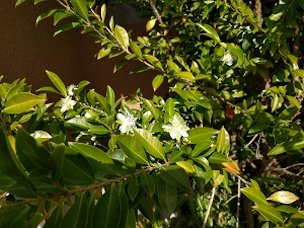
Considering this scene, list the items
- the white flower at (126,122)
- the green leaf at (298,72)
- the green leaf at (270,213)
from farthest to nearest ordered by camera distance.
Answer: the green leaf at (298,72) < the white flower at (126,122) < the green leaf at (270,213)

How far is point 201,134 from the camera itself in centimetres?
107

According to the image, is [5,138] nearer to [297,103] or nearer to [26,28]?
[297,103]

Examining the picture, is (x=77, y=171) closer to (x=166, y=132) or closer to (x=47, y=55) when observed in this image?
(x=166, y=132)

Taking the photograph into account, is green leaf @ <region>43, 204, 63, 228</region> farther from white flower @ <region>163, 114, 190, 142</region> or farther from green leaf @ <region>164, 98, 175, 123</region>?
green leaf @ <region>164, 98, 175, 123</region>

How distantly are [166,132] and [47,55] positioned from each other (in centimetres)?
229

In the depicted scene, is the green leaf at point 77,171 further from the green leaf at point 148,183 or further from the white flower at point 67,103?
the white flower at point 67,103

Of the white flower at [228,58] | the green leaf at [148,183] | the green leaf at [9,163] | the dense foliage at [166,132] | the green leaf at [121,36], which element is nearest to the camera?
the green leaf at [9,163]

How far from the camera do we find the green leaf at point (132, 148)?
831mm

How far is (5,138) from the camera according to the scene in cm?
60

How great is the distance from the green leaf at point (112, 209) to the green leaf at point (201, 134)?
0.34m

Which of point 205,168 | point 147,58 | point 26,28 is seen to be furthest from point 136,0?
point 205,168

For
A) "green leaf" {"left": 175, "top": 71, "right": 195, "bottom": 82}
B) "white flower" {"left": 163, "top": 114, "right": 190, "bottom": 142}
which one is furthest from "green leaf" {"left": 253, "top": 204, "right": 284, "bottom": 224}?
"green leaf" {"left": 175, "top": 71, "right": 195, "bottom": 82}

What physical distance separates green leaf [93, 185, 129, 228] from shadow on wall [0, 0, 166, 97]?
2063 millimetres

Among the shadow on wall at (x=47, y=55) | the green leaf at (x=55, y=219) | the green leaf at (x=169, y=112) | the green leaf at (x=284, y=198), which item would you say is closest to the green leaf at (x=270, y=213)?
the green leaf at (x=284, y=198)
